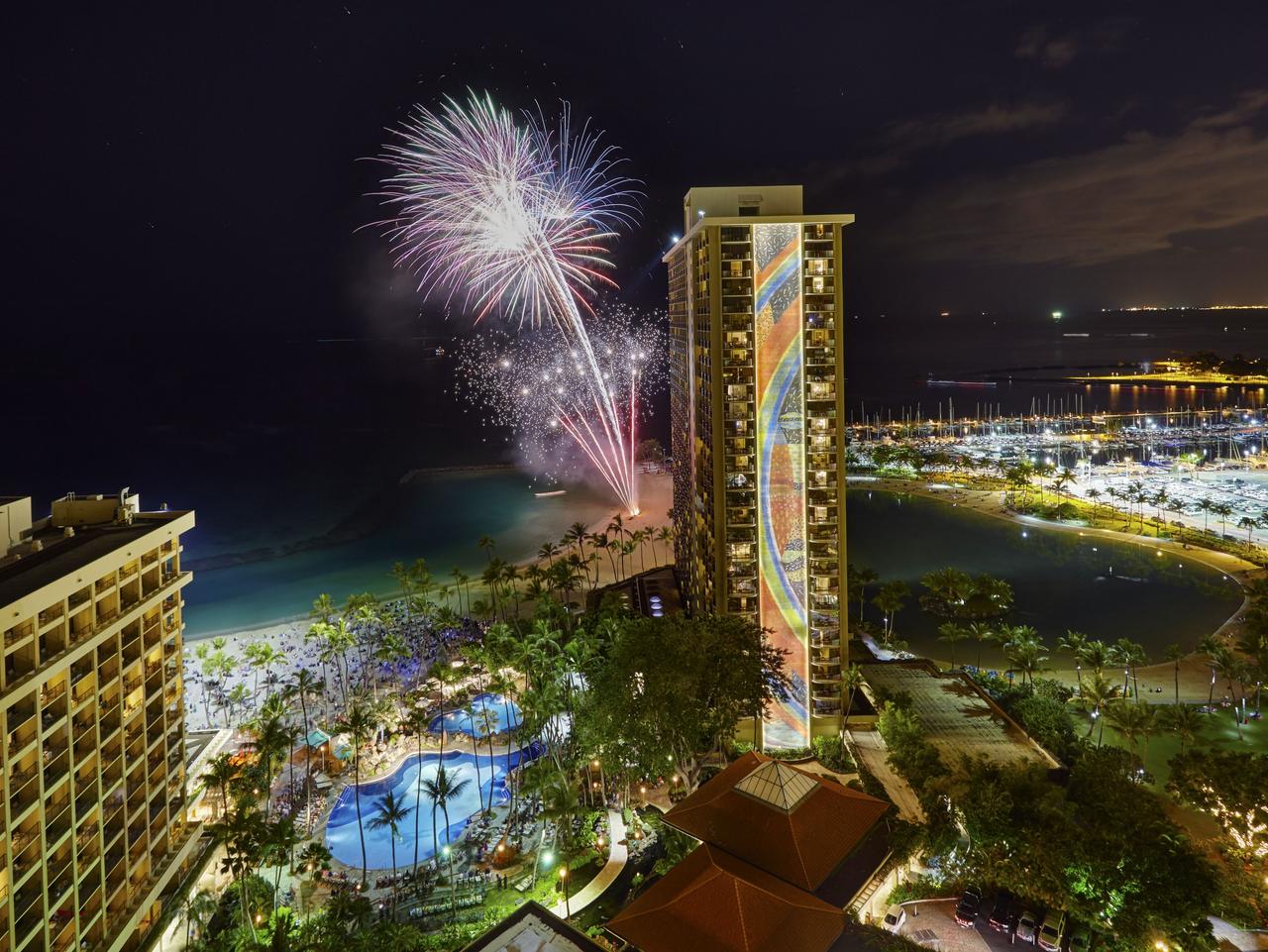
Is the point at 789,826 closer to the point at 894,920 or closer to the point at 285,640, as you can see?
the point at 894,920

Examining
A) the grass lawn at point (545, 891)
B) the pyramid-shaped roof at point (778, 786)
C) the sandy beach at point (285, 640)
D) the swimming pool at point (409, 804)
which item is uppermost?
the pyramid-shaped roof at point (778, 786)

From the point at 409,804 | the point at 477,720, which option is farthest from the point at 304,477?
the point at 409,804

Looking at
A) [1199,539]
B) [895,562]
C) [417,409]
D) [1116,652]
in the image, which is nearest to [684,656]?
[1116,652]

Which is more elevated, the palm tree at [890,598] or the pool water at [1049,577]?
the palm tree at [890,598]

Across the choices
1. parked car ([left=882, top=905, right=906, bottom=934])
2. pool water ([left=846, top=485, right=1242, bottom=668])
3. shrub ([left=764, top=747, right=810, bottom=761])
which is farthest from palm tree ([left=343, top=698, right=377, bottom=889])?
pool water ([left=846, top=485, right=1242, bottom=668])

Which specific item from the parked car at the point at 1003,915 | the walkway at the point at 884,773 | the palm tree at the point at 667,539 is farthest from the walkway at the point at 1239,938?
the palm tree at the point at 667,539

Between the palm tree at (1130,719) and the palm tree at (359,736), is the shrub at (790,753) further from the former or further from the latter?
the palm tree at (359,736)
